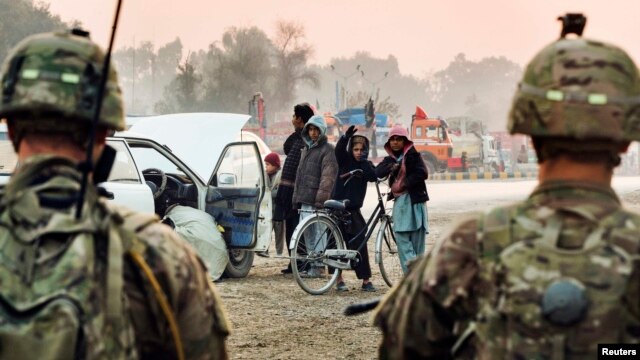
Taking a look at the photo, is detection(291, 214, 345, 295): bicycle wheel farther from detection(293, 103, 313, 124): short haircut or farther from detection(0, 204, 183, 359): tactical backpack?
detection(0, 204, 183, 359): tactical backpack

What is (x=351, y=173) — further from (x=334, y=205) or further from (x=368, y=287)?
(x=368, y=287)

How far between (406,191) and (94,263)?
8570 millimetres

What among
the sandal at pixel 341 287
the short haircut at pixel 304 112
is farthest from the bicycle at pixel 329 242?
the short haircut at pixel 304 112

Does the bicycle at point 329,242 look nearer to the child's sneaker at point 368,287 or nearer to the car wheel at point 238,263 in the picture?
the child's sneaker at point 368,287

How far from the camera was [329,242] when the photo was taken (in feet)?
38.4

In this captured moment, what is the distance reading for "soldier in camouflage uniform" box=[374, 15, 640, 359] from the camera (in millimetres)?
2482

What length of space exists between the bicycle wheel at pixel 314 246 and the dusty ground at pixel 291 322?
14 cm

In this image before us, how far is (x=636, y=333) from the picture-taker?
8.22ft

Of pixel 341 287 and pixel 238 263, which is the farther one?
pixel 238 263

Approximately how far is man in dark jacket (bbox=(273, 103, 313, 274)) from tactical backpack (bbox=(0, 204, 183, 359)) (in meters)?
10.5

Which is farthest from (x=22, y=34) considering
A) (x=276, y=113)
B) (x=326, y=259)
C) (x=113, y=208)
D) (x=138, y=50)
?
(x=138, y=50)

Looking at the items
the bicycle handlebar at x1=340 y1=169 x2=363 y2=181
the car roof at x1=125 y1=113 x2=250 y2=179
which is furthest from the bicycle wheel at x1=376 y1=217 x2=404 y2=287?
the car roof at x1=125 y1=113 x2=250 y2=179

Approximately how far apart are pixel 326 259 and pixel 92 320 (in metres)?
9.14

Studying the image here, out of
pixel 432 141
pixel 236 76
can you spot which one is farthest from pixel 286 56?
pixel 432 141
